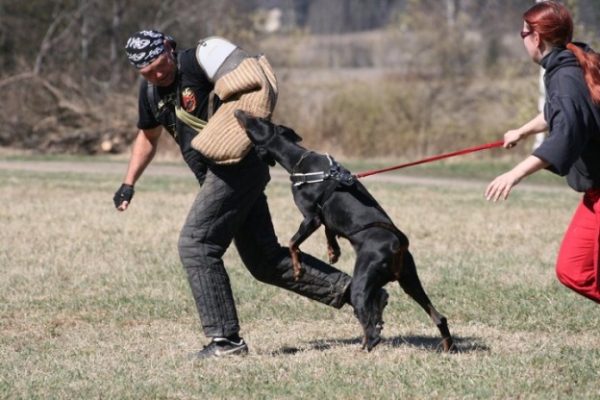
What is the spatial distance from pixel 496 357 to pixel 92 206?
886 centimetres

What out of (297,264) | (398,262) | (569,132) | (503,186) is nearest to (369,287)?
(398,262)

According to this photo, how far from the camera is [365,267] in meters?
5.76

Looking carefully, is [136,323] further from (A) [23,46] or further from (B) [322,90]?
(A) [23,46]

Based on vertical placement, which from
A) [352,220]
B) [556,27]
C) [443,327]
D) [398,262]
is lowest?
[443,327]

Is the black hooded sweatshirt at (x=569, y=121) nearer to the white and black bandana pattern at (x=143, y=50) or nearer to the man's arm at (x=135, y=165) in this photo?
the white and black bandana pattern at (x=143, y=50)

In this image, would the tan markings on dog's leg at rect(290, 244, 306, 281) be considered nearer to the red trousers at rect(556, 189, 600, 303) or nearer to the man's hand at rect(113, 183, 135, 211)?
the man's hand at rect(113, 183, 135, 211)

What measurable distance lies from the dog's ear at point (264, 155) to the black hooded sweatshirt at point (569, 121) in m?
1.63

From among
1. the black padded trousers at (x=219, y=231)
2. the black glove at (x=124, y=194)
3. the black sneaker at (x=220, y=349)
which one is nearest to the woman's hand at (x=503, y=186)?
the black padded trousers at (x=219, y=231)

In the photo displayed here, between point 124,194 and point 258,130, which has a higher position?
point 258,130

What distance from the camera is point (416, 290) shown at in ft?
19.5

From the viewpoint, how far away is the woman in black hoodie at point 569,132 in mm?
4953

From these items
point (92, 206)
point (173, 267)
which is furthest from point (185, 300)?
point (92, 206)

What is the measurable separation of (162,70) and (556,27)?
7.03 feet

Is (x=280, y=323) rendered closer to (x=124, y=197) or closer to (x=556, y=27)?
(x=124, y=197)
